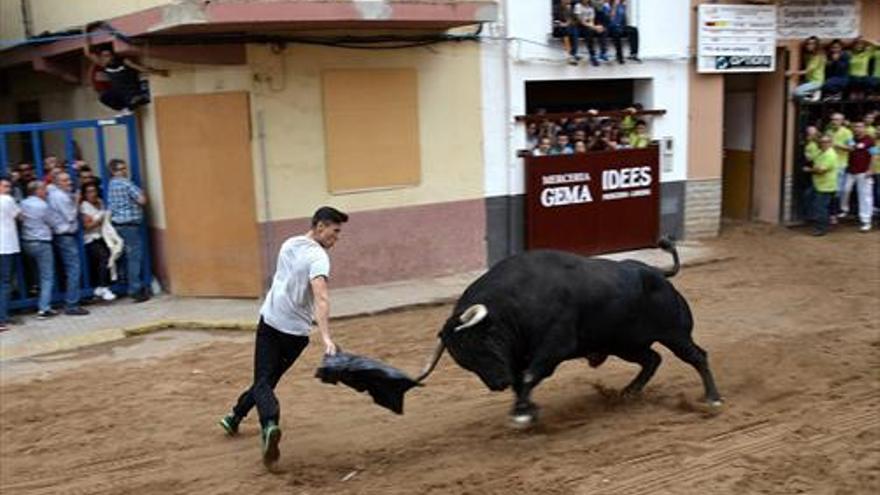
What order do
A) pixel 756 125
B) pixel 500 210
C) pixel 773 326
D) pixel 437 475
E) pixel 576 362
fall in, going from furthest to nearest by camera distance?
1. pixel 756 125
2. pixel 500 210
3. pixel 773 326
4. pixel 576 362
5. pixel 437 475

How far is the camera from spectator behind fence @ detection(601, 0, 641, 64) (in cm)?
1400

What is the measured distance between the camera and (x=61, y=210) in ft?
36.4

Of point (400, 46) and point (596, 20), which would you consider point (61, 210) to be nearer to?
point (400, 46)

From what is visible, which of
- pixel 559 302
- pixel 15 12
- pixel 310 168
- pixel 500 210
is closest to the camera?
pixel 559 302

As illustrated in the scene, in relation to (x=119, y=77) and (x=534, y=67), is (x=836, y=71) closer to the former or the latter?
(x=534, y=67)

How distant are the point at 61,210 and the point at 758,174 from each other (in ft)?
37.5

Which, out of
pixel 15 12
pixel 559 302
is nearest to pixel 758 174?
pixel 559 302

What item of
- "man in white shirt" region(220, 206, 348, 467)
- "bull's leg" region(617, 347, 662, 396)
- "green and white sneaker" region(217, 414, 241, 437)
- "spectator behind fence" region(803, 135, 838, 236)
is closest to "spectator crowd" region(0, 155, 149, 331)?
"green and white sneaker" region(217, 414, 241, 437)

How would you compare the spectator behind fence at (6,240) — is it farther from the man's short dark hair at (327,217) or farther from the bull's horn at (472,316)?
the bull's horn at (472,316)

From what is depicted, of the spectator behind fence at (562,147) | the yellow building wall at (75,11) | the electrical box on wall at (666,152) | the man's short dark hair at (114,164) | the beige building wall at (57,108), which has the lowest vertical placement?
the electrical box on wall at (666,152)

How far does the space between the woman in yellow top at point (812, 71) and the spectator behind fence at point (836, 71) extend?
141 millimetres

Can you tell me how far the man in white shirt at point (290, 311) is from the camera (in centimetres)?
625

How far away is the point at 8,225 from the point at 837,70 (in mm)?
13047

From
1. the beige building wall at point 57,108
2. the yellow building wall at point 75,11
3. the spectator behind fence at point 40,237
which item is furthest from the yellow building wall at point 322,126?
the spectator behind fence at point 40,237
